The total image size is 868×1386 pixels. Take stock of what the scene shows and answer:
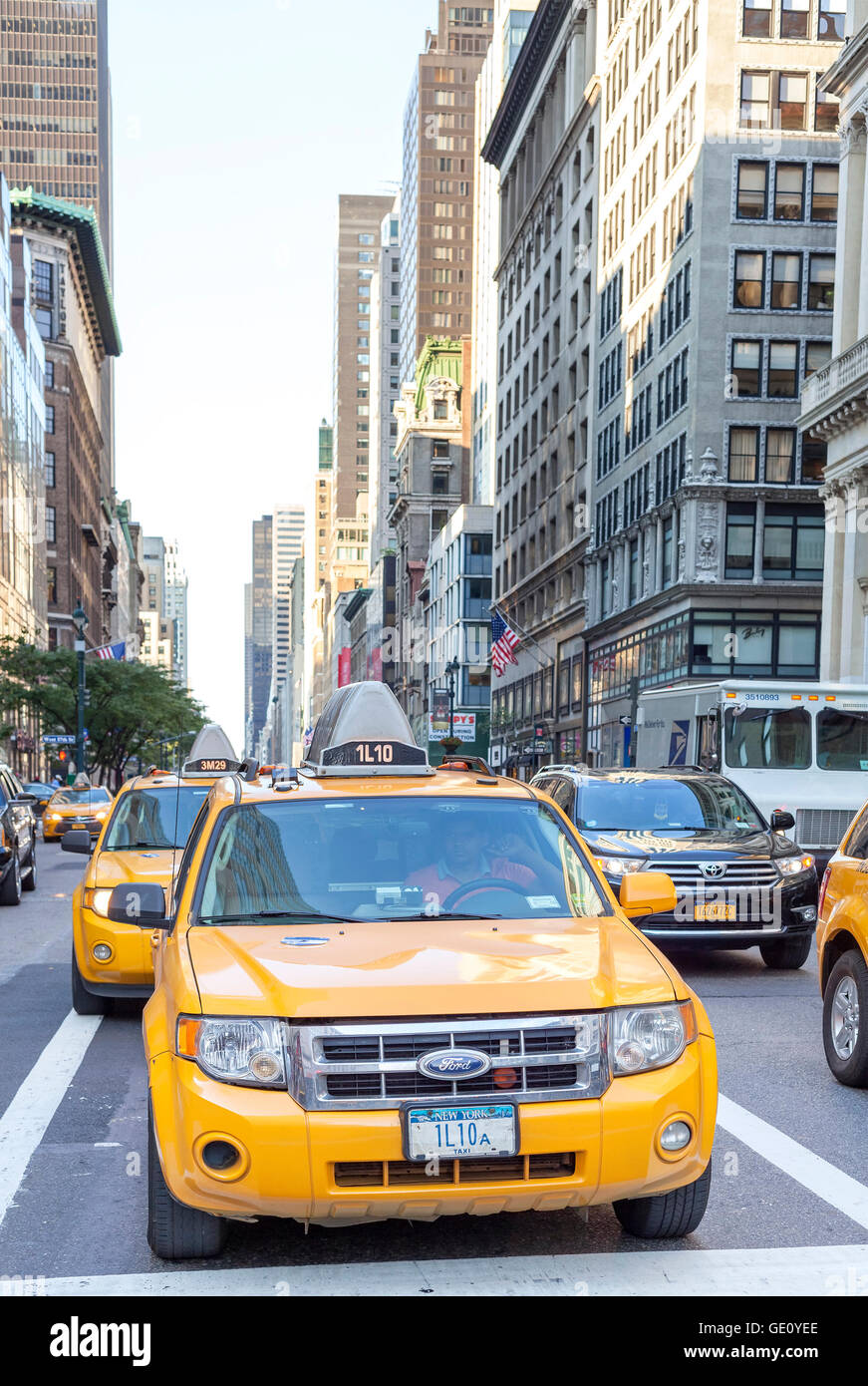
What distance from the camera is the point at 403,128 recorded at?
527 feet

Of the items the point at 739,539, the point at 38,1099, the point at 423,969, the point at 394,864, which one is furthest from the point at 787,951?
the point at 739,539

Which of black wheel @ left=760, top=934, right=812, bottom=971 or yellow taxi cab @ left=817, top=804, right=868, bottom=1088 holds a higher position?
yellow taxi cab @ left=817, top=804, right=868, bottom=1088

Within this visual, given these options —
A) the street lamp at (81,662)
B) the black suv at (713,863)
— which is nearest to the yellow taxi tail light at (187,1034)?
the black suv at (713,863)

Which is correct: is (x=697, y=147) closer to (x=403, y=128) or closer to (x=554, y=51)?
(x=554, y=51)

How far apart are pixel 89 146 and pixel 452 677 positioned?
108 m

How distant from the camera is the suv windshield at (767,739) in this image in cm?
2192

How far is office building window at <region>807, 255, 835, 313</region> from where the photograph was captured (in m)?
47.6

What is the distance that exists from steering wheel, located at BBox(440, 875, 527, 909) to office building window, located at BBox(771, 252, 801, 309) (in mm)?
45175

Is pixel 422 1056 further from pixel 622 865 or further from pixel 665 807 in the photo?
pixel 665 807

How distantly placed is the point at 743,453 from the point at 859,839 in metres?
41.3

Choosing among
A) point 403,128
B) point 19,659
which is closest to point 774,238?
point 19,659

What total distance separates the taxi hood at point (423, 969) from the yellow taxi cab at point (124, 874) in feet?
11.0

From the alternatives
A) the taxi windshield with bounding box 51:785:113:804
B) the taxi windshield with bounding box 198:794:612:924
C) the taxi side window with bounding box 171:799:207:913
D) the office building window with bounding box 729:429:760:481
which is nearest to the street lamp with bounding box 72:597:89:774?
the taxi windshield with bounding box 51:785:113:804

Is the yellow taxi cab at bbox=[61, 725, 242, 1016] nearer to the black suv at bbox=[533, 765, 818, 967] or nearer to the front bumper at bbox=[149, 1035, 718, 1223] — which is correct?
the black suv at bbox=[533, 765, 818, 967]
